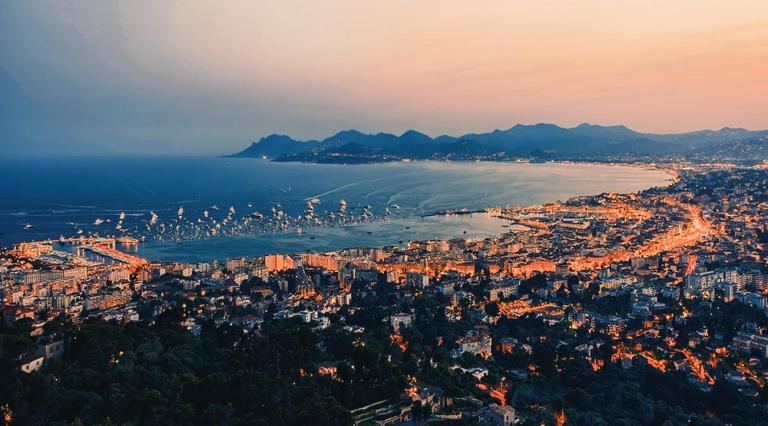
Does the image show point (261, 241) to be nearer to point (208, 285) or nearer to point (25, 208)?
point (208, 285)

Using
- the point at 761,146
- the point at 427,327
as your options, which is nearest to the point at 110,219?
the point at 427,327

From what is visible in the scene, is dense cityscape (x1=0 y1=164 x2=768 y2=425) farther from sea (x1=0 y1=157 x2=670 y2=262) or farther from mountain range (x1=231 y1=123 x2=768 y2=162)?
mountain range (x1=231 y1=123 x2=768 y2=162)

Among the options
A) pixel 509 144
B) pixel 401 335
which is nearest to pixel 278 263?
pixel 401 335

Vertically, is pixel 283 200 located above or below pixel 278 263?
below

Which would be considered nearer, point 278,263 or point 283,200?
point 278,263

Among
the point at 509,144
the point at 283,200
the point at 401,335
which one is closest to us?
the point at 401,335

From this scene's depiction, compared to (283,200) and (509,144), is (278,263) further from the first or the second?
(509,144)
